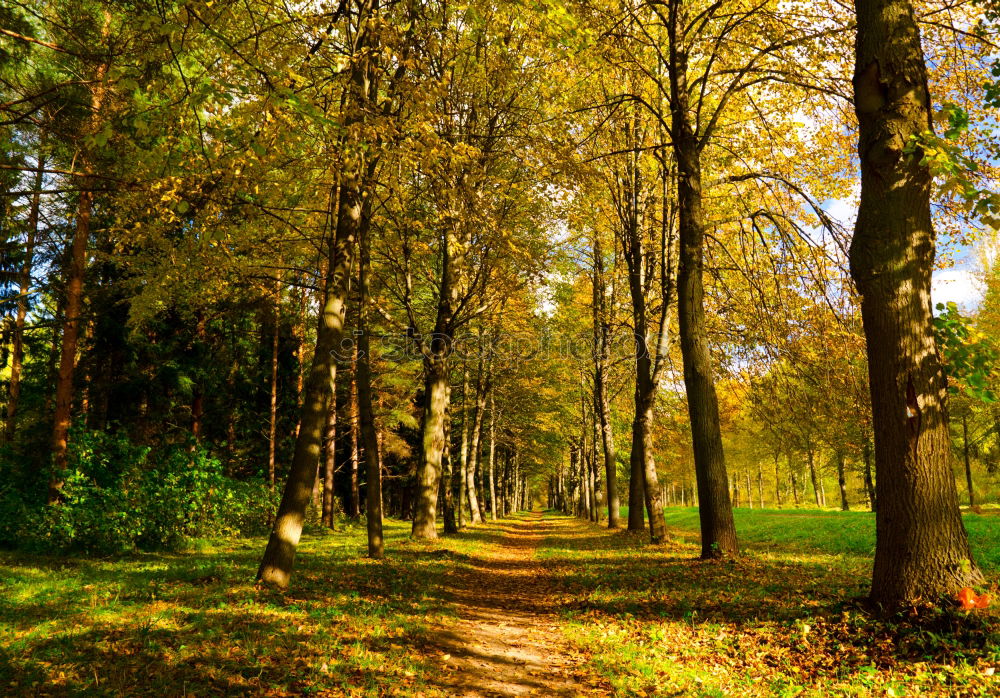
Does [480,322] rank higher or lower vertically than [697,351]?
A: higher

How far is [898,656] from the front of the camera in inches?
193

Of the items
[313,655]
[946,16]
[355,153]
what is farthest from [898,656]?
[946,16]

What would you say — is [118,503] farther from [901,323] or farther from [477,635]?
[901,323]

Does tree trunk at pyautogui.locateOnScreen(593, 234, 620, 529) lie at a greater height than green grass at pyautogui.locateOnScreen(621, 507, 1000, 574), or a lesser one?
greater

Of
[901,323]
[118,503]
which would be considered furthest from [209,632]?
[118,503]

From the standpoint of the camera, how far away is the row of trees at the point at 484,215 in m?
5.84

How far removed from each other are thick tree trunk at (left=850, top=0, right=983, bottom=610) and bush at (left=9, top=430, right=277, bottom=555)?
14541 millimetres

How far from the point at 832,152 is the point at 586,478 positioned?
97.9ft

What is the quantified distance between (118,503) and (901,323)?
49.9 ft

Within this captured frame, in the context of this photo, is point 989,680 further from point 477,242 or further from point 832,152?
point 477,242

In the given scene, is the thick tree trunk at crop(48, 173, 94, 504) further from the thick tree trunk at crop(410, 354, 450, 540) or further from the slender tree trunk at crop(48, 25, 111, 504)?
the thick tree trunk at crop(410, 354, 450, 540)

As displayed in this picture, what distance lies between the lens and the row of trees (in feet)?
19.2

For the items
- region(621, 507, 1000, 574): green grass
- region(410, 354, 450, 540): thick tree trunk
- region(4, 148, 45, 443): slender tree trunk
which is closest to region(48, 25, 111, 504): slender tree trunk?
region(4, 148, 45, 443): slender tree trunk

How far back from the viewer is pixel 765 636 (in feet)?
19.4
